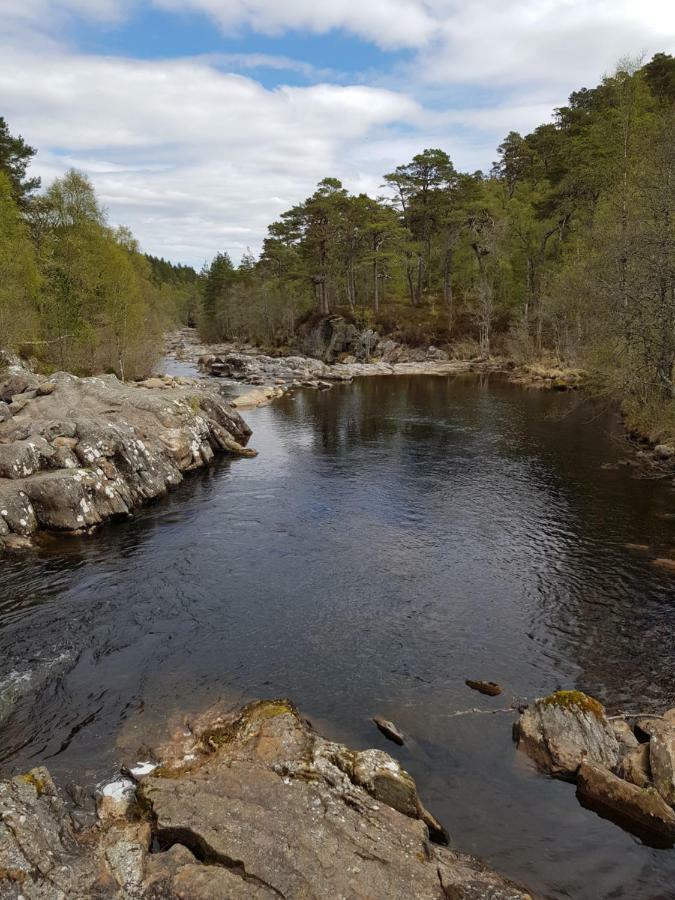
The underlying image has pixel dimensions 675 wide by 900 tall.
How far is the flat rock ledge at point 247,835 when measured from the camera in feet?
25.8

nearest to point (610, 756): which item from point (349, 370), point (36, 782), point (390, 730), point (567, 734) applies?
point (567, 734)

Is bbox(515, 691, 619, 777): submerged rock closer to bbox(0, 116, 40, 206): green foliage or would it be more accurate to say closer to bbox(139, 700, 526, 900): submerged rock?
bbox(139, 700, 526, 900): submerged rock

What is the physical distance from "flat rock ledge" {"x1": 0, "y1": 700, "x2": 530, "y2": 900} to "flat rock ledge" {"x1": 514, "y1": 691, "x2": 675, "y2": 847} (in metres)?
3.05

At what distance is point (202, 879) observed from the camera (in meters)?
7.89

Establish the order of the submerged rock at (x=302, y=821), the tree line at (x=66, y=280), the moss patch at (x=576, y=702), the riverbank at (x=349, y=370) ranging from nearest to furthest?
1. the submerged rock at (x=302, y=821)
2. the moss patch at (x=576, y=702)
3. the tree line at (x=66, y=280)
4. the riverbank at (x=349, y=370)

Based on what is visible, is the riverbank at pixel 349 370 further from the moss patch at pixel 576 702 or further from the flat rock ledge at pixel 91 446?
the moss patch at pixel 576 702

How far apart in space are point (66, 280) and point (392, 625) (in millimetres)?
49595

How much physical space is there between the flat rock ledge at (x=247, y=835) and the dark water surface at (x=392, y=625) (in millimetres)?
1262

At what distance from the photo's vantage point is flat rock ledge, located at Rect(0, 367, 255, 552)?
78.5 ft

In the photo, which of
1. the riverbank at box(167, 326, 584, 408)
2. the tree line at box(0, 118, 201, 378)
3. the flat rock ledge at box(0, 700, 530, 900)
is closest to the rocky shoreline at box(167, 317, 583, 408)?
the riverbank at box(167, 326, 584, 408)

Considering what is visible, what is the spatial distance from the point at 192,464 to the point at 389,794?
87.4 ft

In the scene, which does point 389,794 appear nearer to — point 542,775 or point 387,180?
point 542,775

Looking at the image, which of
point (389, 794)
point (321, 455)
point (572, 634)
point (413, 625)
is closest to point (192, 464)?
point (321, 455)

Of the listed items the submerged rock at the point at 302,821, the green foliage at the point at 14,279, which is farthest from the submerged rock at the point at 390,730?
the green foliage at the point at 14,279
